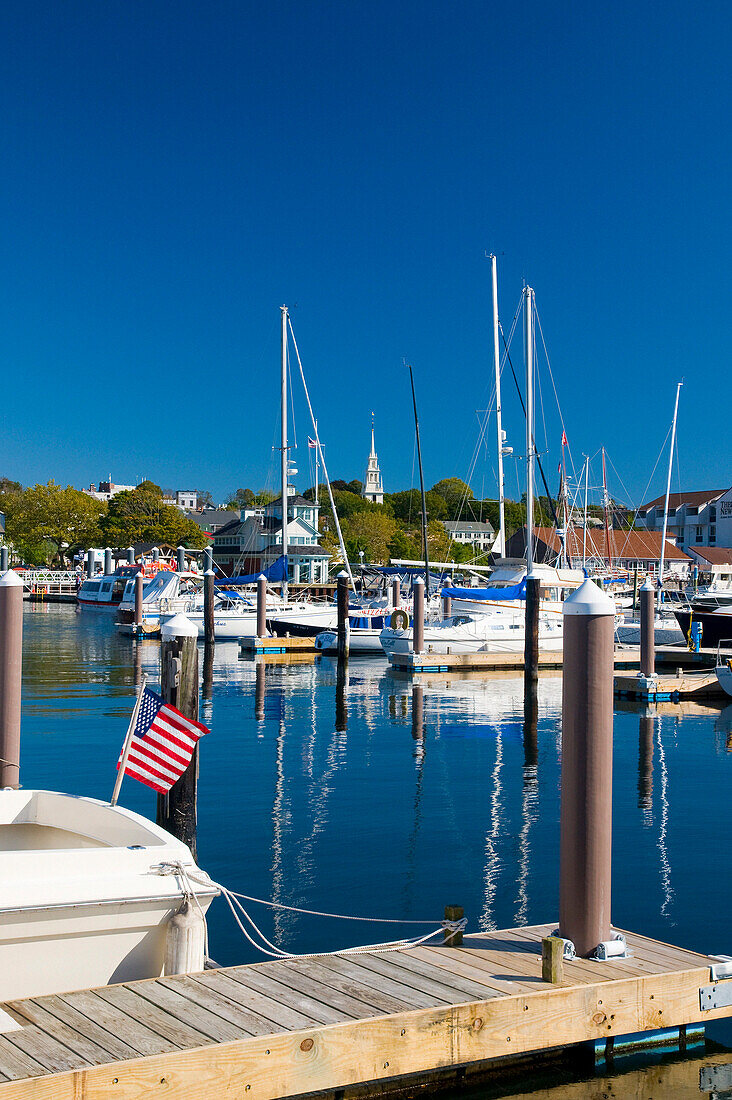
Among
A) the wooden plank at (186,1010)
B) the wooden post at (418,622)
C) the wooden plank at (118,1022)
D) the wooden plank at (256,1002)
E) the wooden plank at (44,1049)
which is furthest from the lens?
the wooden post at (418,622)

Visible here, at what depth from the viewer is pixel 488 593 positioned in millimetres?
41531

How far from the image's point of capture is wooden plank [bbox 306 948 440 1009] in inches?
248

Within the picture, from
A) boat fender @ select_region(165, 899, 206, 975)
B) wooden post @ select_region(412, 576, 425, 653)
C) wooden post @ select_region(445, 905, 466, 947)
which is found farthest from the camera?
wooden post @ select_region(412, 576, 425, 653)

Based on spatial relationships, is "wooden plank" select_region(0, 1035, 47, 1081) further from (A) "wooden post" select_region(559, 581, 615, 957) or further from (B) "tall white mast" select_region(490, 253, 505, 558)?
(B) "tall white mast" select_region(490, 253, 505, 558)

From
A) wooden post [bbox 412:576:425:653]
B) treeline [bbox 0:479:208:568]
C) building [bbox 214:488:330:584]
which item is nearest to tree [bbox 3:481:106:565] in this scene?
treeline [bbox 0:479:208:568]

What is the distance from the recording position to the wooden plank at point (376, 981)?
6.29m

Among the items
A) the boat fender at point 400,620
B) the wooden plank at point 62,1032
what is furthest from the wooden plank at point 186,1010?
the boat fender at point 400,620

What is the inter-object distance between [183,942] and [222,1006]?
734 millimetres

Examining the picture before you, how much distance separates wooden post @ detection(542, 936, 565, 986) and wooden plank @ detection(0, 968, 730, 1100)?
0.31 ft

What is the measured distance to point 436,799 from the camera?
1589 cm

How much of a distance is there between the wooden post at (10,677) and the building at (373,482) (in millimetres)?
160834

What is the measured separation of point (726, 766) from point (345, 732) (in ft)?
26.5

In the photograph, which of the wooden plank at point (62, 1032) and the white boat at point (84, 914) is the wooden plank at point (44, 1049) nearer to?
the wooden plank at point (62, 1032)

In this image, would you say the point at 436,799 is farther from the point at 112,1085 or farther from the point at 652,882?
the point at 112,1085
